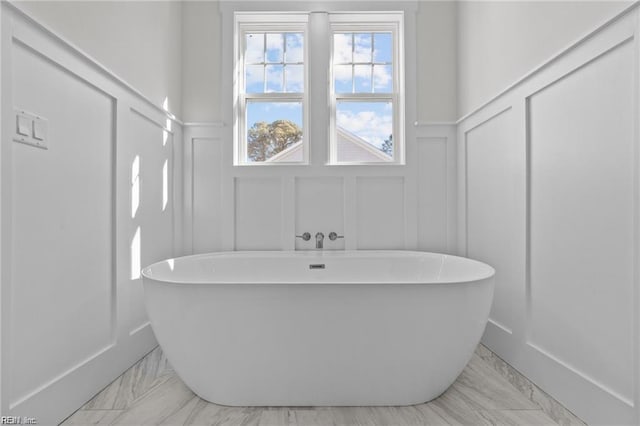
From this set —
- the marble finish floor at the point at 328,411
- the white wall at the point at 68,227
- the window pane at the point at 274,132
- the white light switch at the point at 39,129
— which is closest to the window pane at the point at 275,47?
the window pane at the point at 274,132

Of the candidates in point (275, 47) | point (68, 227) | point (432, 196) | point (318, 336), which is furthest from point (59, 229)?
point (432, 196)

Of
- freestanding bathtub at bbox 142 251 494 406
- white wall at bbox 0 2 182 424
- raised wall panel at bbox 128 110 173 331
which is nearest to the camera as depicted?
white wall at bbox 0 2 182 424

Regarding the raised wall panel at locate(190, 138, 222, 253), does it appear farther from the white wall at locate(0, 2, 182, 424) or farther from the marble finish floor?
the marble finish floor

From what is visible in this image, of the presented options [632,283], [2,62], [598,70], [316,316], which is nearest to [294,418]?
[316,316]

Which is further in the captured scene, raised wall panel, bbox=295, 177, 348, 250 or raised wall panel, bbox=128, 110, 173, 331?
raised wall panel, bbox=295, 177, 348, 250

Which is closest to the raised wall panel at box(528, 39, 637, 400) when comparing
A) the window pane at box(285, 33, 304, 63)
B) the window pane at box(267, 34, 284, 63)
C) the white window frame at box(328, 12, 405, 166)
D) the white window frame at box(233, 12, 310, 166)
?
the white window frame at box(328, 12, 405, 166)

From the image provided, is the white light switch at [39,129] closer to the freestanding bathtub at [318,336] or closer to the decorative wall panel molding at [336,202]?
the freestanding bathtub at [318,336]

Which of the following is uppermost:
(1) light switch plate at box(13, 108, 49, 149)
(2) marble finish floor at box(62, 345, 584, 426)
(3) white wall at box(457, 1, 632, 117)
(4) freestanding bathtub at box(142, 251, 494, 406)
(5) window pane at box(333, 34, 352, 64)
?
(5) window pane at box(333, 34, 352, 64)

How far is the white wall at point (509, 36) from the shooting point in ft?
4.81

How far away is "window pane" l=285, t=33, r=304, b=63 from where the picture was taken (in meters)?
2.85

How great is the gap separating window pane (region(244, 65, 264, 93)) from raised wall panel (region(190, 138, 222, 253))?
538mm

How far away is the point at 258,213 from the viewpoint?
2.67 meters

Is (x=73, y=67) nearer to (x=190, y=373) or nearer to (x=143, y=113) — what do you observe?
(x=143, y=113)

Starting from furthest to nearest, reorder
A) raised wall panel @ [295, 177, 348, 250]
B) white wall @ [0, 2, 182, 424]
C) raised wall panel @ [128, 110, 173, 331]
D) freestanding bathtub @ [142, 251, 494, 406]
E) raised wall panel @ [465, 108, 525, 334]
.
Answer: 1. raised wall panel @ [295, 177, 348, 250]
2. raised wall panel @ [128, 110, 173, 331]
3. raised wall panel @ [465, 108, 525, 334]
4. freestanding bathtub @ [142, 251, 494, 406]
5. white wall @ [0, 2, 182, 424]
